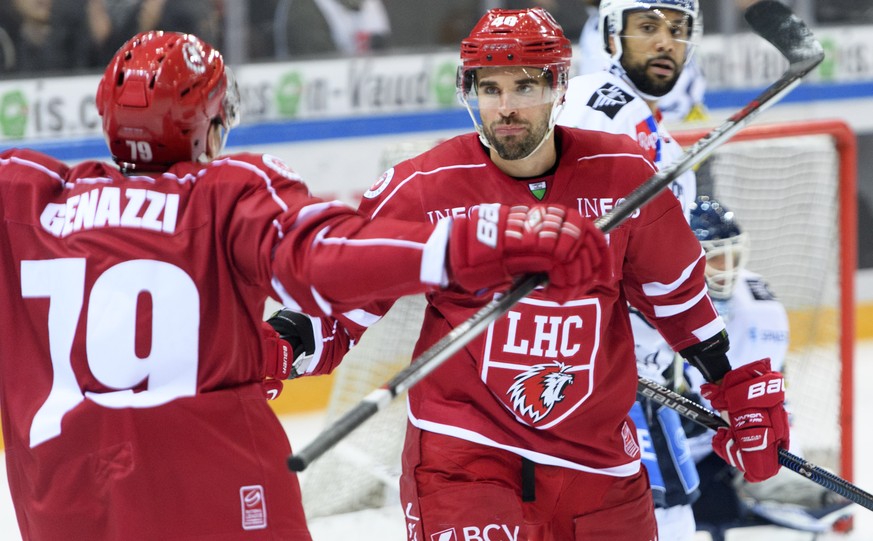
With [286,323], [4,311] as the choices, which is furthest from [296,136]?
[4,311]

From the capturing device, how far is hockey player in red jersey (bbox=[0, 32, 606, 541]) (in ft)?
5.52

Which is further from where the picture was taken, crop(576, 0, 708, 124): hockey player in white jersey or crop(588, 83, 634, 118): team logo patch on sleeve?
crop(576, 0, 708, 124): hockey player in white jersey

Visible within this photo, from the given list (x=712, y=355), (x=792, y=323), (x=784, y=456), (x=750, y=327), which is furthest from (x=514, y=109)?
(x=792, y=323)

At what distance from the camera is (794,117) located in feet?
20.1

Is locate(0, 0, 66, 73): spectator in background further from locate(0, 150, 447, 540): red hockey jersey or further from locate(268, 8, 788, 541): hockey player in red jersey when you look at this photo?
locate(0, 150, 447, 540): red hockey jersey

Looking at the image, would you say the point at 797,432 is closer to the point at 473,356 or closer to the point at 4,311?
the point at 473,356

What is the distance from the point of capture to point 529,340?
87.5 inches

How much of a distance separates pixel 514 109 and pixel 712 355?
603mm

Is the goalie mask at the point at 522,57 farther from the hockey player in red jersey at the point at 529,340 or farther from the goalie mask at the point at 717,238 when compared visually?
the goalie mask at the point at 717,238

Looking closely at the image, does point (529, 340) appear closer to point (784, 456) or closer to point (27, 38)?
point (784, 456)

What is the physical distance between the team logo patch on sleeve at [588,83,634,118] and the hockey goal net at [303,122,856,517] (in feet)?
2.80

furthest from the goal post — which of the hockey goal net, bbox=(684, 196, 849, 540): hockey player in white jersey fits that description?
bbox=(684, 196, 849, 540): hockey player in white jersey

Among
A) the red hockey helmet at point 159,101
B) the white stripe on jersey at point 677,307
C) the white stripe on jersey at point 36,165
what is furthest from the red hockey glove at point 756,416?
the white stripe on jersey at point 36,165

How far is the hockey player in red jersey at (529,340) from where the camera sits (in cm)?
222
